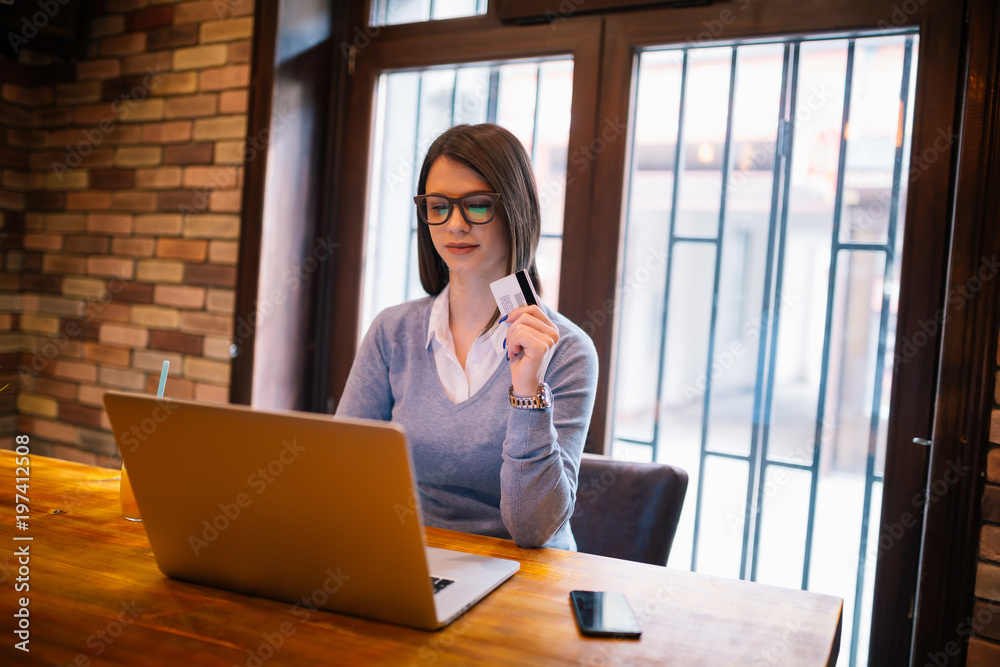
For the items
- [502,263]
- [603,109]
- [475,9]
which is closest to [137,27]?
[475,9]

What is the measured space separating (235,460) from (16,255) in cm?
269

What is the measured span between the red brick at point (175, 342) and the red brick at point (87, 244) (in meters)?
0.42

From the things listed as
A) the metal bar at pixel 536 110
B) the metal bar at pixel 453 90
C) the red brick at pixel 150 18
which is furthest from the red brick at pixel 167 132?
the metal bar at pixel 536 110

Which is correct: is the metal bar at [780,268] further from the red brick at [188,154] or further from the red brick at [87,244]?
the red brick at [87,244]

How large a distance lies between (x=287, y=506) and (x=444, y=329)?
780 millimetres

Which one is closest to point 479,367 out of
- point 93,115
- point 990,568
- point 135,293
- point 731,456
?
point 731,456

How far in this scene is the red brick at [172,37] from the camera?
8.19ft

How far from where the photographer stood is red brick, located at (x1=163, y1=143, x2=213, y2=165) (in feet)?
8.07

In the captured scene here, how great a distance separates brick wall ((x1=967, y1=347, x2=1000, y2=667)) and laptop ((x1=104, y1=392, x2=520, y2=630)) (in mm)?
1226

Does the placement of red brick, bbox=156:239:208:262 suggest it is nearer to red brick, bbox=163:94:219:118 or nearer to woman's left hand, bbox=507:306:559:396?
red brick, bbox=163:94:219:118

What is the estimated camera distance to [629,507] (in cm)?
142

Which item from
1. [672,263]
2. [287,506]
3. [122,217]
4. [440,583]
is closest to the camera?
[287,506]

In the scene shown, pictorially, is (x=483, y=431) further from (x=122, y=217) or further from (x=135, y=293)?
(x=122, y=217)

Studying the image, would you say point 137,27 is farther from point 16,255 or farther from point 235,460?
point 235,460
